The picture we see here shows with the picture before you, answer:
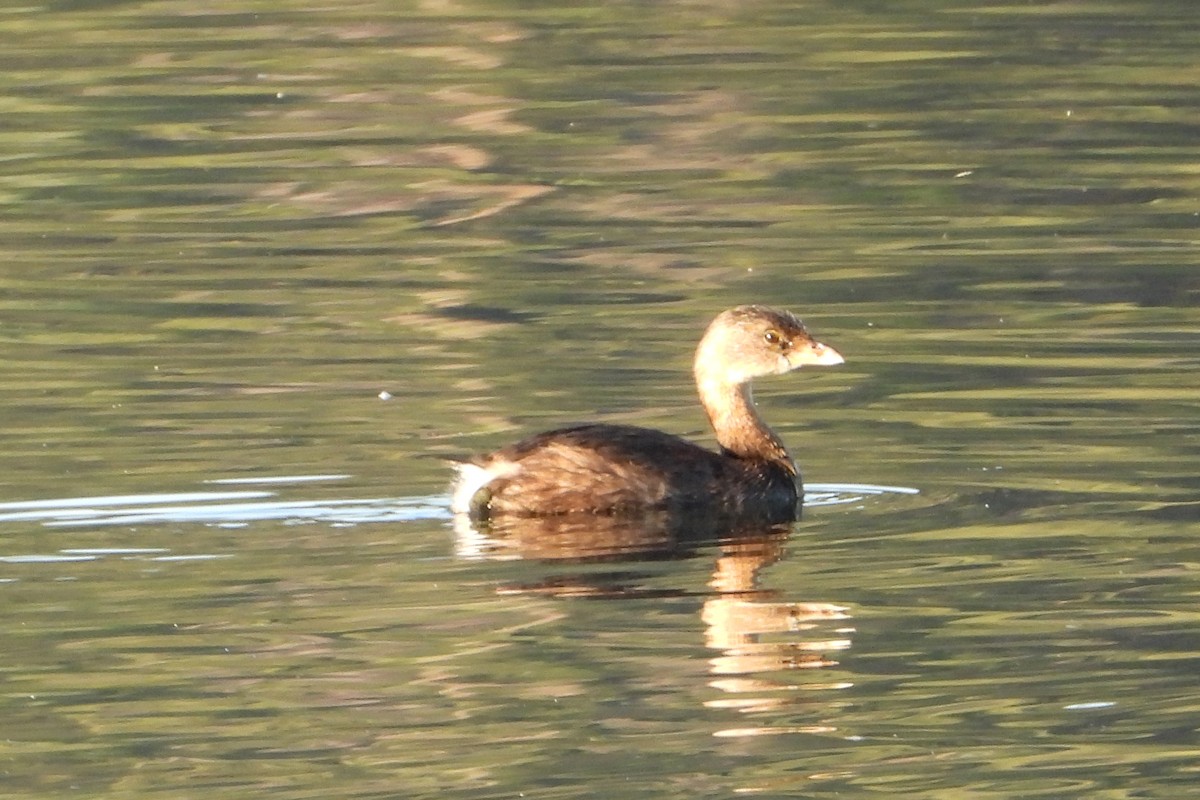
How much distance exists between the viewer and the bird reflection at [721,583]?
26.2ft

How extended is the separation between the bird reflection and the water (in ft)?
0.08

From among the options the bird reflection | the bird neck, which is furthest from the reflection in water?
the bird neck

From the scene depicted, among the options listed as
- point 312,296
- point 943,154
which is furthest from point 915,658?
point 943,154

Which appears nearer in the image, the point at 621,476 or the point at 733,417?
the point at 621,476

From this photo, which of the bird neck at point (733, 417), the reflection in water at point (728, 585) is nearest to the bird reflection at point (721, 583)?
the reflection in water at point (728, 585)

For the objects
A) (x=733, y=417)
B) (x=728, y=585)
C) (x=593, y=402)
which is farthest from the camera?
(x=593, y=402)

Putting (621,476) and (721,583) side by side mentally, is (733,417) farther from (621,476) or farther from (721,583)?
(721,583)

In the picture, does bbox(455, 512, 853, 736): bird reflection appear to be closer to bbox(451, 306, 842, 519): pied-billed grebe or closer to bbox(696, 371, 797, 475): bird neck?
bbox(451, 306, 842, 519): pied-billed grebe

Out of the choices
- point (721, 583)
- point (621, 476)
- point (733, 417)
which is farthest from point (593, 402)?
point (721, 583)

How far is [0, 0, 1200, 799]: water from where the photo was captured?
754cm

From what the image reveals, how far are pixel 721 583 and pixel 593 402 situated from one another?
9.02ft

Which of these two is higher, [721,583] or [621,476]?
[621,476]

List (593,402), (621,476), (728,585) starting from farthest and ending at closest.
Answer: (593,402) → (621,476) → (728,585)

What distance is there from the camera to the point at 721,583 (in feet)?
29.6
